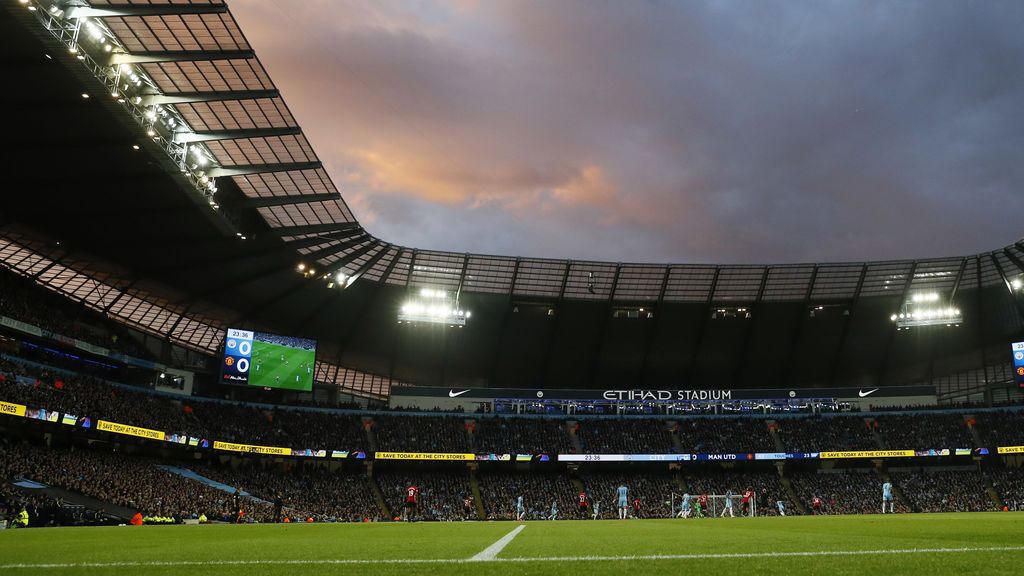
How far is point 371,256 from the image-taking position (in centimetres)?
5297

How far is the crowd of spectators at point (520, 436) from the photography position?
59188mm

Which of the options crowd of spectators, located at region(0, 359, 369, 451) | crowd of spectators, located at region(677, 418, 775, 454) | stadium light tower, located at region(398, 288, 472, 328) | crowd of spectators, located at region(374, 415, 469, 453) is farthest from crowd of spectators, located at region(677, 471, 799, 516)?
crowd of spectators, located at region(0, 359, 369, 451)

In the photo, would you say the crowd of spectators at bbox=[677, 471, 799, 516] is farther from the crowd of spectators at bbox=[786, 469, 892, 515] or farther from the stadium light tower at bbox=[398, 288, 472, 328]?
the stadium light tower at bbox=[398, 288, 472, 328]

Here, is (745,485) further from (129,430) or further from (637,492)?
(129,430)

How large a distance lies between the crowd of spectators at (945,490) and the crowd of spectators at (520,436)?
92.8ft

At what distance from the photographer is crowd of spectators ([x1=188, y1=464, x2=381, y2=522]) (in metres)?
49.6

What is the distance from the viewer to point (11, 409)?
120ft

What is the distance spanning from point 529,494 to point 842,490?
85.9ft

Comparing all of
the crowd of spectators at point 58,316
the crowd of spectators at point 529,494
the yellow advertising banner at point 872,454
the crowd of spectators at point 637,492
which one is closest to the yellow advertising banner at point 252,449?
the crowd of spectators at point 58,316

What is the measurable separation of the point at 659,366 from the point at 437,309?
79.7 ft

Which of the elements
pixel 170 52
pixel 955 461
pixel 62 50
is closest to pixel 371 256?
pixel 170 52

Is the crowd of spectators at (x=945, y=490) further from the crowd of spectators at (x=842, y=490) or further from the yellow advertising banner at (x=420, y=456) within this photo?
the yellow advertising banner at (x=420, y=456)

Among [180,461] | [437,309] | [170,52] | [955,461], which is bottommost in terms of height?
[180,461]

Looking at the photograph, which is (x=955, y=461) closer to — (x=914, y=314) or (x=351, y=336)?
(x=914, y=314)
